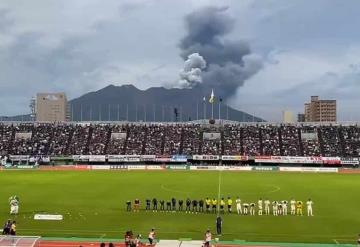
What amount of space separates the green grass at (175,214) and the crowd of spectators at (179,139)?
4337cm

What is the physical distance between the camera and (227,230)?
110 ft

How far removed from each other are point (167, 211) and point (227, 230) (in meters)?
8.47

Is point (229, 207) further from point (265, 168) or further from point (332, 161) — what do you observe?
point (332, 161)

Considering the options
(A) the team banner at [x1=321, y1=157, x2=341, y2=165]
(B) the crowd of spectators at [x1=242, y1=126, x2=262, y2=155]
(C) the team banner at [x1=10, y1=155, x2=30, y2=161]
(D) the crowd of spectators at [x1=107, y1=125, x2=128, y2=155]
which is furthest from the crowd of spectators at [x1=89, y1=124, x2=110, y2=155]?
(A) the team banner at [x1=321, y1=157, x2=341, y2=165]

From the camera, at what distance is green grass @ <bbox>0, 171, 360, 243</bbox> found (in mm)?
32603

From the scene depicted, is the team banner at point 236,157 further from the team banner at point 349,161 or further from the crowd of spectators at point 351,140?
the crowd of spectators at point 351,140

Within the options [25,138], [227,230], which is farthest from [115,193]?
[25,138]

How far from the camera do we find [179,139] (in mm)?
115938

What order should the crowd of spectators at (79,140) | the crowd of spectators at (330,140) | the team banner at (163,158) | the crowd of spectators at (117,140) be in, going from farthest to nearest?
the crowd of spectators at (79,140)
the crowd of spectators at (117,140)
the crowd of spectators at (330,140)
the team banner at (163,158)

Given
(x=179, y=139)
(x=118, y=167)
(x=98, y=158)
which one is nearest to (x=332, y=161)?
(x=179, y=139)

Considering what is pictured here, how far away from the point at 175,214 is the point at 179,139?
250ft

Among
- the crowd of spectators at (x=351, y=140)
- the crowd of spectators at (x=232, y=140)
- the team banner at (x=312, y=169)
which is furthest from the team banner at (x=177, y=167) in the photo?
the crowd of spectators at (x=351, y=140)

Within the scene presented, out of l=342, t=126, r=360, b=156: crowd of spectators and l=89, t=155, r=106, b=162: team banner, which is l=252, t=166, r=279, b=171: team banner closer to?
l=342, t=126, r=360, b=156: crowd of spectators

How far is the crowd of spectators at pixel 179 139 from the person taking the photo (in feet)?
360
